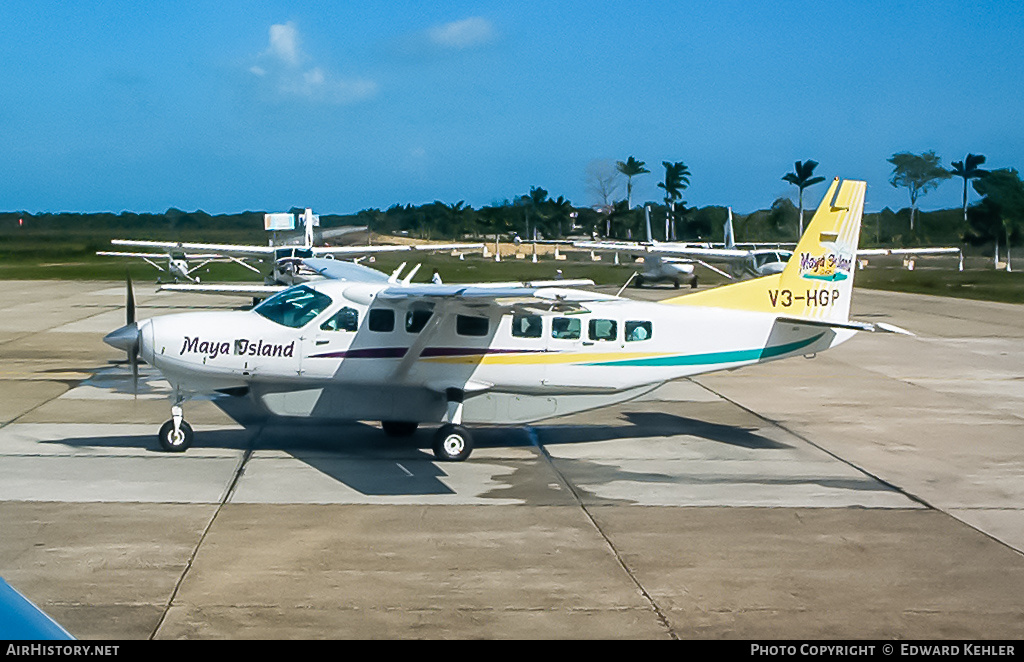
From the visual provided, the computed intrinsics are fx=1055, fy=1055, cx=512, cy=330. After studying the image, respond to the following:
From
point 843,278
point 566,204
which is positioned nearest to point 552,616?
point 843,278

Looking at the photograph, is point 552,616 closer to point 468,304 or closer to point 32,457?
point 468,304

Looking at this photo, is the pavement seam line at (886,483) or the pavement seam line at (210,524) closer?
the pavement seam line at (210,524)

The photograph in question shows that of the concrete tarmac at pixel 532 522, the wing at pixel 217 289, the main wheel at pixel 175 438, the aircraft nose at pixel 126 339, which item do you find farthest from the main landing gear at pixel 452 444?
the wing at pixel 217 289

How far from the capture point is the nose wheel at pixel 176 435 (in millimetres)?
13562

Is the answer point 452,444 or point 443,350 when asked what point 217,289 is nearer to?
point 443,350

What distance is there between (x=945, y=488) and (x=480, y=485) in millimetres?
5509

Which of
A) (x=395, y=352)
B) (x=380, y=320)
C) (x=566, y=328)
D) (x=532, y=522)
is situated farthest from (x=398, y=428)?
(x=532, y=522)

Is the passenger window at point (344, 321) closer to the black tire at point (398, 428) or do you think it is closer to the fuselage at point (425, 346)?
the fuselage at point (425, 346)

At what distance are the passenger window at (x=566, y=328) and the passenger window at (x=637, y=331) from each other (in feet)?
2.24

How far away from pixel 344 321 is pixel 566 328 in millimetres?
2972

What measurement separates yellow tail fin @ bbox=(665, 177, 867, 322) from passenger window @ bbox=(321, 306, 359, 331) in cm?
458

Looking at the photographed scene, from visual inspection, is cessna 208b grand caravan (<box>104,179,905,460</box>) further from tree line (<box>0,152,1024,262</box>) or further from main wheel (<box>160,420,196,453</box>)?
tree line (<box>0,152,1024,262</box>)

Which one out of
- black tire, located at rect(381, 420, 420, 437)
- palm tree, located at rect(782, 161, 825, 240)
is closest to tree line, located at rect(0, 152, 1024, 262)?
palm tree, located at rect(782, 161, 825, 240)

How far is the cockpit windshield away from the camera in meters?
13.7
